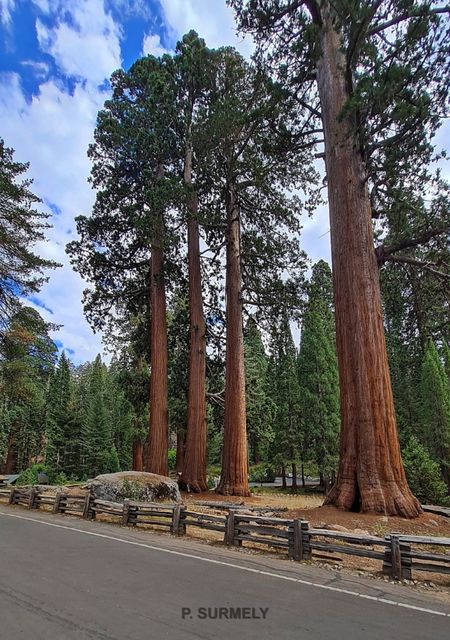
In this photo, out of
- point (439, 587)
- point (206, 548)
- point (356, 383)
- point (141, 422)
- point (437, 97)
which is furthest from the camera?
point (141, 422)

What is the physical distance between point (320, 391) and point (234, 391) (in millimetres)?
19267

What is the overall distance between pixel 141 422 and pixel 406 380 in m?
22.9

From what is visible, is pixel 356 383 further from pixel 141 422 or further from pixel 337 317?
pixel 141 422

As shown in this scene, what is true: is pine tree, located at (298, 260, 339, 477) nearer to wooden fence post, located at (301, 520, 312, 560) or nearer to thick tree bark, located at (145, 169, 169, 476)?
thick tree bark, located at (145, 169, 169, 476)

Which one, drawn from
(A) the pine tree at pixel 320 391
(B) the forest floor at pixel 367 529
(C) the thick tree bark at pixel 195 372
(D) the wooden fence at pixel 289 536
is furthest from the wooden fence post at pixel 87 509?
(A) the pine tree at pixel 320 391

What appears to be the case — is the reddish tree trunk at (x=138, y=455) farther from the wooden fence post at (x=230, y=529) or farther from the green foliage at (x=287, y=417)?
the wooden fence post at (x=230, y=529)

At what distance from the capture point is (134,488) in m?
13.1

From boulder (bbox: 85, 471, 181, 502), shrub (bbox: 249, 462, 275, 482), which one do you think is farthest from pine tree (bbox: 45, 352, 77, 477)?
boulder (bbox: 85, 471, 181, 502)

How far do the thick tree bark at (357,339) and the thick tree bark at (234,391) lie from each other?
6.82 meters

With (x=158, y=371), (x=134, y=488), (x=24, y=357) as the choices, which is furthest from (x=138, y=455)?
(x=134, y=488)

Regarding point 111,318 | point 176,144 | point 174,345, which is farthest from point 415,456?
point 176,144

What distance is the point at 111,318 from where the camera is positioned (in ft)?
75.1

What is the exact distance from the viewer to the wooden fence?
236 inches

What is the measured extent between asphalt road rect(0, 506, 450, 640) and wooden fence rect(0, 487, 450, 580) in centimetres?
45
